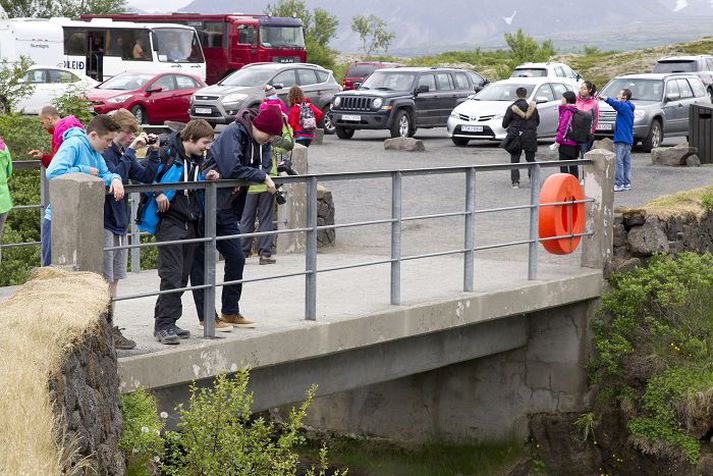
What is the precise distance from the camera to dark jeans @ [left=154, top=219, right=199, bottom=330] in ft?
26.9

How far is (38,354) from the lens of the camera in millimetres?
5609

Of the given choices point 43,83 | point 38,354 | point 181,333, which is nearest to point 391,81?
point 43,83

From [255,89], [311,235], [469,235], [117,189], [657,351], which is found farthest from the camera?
[255,89]

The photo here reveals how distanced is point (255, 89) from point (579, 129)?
485 inches

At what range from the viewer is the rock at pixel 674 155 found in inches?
901

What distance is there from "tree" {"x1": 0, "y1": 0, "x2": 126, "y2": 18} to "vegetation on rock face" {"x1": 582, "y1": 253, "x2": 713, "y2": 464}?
53598mm

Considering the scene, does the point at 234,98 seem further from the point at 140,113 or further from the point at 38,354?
the point at 38,354

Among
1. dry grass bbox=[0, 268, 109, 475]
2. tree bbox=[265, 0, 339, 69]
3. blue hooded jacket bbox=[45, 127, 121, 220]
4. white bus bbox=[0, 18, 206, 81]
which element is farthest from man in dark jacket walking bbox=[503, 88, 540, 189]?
tree bbox=[265, 0, 339, 69]

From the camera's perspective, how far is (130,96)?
95.5 ft

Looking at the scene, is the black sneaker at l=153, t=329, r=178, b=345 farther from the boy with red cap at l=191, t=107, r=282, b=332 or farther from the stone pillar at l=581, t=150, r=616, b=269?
the stone pillar at l=581, t=150, r=616, b=269

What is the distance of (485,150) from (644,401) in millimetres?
14687

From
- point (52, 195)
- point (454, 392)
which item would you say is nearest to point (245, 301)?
point (52, 195)

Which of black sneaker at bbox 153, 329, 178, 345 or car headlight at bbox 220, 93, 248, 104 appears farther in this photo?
car headlight at bbox 220, 93, 248, 104

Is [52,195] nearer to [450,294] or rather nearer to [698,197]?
[450,294]
